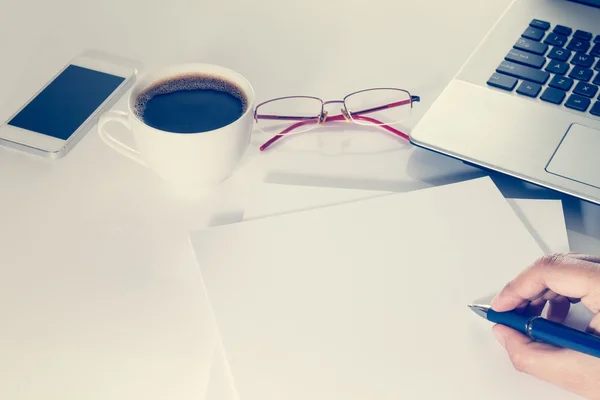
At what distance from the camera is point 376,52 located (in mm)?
774

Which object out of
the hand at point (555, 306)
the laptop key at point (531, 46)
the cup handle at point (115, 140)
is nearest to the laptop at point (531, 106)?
the laptop key at point (531, 46)

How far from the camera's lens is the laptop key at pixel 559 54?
2.19ft

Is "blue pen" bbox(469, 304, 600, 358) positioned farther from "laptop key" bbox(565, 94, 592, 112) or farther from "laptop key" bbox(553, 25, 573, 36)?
"laptop key" bbox(553, 25, 573, 36)

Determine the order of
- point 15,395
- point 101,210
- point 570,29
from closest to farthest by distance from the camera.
Result: point 15,395, point 101,210, point 570,29

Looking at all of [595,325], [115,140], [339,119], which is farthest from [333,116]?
[595,325]

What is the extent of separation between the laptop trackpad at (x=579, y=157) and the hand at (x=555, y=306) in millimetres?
103

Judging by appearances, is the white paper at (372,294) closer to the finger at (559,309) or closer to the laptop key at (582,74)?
the finger at (559,309)

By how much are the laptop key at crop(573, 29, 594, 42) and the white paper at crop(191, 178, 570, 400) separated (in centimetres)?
23

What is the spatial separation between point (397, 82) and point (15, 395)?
0.51 metres

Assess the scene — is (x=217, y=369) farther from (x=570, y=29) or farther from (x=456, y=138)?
(x=570, y=29)

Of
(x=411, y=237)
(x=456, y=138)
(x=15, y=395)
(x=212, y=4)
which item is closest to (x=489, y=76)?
(x=456, y=138)

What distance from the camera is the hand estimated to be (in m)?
0.43

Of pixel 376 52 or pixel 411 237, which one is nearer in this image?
pixel 411 237

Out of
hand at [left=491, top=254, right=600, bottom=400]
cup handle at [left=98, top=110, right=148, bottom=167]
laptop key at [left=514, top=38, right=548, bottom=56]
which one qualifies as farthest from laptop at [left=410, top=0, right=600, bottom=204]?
cup handle at [left=98, top=110, right=148, bottom=167]
